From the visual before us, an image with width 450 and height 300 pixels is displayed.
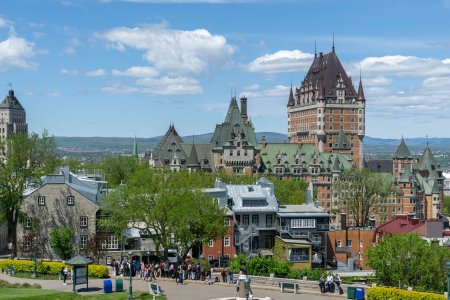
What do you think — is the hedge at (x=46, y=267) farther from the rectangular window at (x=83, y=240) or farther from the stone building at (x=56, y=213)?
the rectangular window at (x=83, y=240)

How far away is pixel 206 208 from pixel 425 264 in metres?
22.5

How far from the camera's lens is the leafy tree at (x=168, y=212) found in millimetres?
71250

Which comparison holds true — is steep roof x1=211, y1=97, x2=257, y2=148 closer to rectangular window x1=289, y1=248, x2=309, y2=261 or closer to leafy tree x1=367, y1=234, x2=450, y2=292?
rectangular window x1=289, y1=248, x2=309, y2=261

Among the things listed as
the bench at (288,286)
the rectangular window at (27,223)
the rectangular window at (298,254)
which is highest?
the rectangular window at (27,223)

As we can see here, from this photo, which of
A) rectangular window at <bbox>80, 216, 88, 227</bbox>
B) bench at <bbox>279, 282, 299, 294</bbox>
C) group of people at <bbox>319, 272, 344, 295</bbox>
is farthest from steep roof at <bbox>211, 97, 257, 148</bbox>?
group of people at <bbox>319, 272, 344, 295</bbox>

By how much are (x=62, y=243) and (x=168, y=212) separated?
13.1 m

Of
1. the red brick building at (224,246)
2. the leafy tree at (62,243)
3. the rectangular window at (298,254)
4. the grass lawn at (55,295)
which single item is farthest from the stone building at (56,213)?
the grass lawn at (55,295)

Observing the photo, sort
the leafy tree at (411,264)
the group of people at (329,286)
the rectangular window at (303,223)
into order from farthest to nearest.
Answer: the rectangular window at (303,223) → the leafy tree at (411,264) → the group of people at (329,286)

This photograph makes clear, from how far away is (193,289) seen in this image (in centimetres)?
5766

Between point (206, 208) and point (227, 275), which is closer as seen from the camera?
point (227, 275)

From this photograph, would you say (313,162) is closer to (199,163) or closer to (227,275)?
(199,163)

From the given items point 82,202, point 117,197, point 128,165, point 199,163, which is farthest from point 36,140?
point 199,163

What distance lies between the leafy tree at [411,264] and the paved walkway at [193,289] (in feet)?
32.8

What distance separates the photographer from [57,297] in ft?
175
